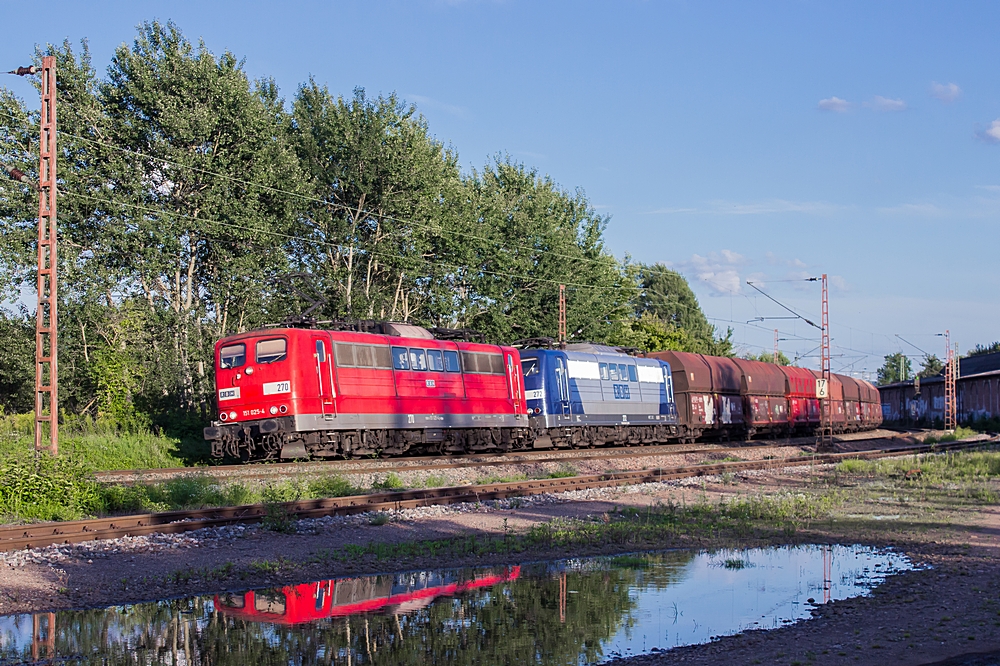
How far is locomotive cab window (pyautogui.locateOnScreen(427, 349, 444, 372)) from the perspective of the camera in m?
28.2

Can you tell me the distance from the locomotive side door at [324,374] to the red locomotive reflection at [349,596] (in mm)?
13240

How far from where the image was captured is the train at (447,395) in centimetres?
2441

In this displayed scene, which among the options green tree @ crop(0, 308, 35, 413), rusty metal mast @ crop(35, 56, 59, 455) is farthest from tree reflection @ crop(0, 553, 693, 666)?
green tree @ crop(0, 308, 35, 413)

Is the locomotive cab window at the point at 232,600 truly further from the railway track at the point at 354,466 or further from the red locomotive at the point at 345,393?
the red locomotive at the point at 345,393

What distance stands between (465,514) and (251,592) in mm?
6498

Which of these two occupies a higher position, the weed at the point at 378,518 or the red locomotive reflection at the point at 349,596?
the weed at the point at 378,518

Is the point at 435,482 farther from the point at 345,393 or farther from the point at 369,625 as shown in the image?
the point at 369,625

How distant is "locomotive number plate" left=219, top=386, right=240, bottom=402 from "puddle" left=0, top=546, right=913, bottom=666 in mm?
14402

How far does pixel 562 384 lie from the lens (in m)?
33.5

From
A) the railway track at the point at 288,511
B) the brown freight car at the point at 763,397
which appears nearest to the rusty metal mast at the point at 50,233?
the railway track at the point at 288,511

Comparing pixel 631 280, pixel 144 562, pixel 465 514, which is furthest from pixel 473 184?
pixel 144 562

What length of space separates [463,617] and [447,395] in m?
19.5

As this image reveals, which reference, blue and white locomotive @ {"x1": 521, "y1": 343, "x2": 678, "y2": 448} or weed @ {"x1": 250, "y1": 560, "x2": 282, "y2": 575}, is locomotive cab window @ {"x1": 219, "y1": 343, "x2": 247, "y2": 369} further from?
weed @ {"x1": 250, "y1": 560, "x2": 282, "y2": 575}

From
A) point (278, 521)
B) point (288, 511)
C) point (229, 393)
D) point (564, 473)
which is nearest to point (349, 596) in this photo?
point (278, 521)
